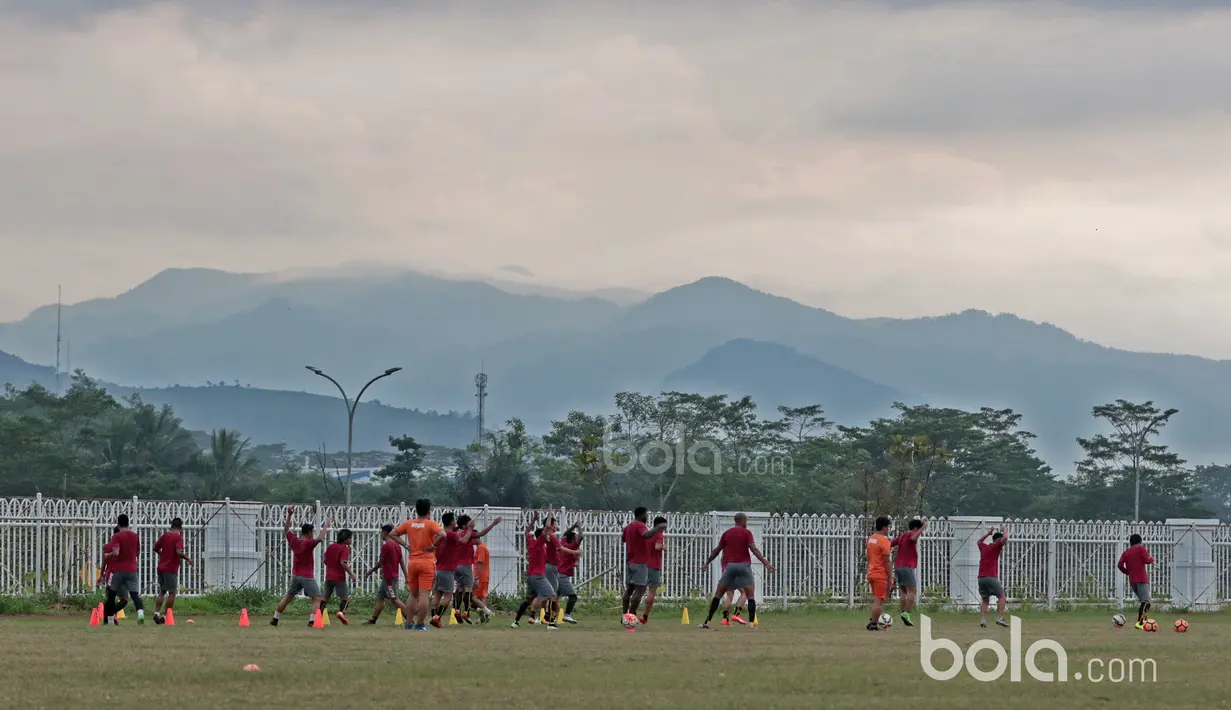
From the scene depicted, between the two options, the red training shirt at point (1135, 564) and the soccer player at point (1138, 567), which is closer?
the soccer player at point (1138, 567)

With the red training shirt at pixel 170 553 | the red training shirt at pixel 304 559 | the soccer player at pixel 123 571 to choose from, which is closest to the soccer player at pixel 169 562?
the red training shirt at pixel 170 553

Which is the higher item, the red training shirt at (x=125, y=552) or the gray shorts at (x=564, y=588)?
the red training shirt at (x=125, y=552)

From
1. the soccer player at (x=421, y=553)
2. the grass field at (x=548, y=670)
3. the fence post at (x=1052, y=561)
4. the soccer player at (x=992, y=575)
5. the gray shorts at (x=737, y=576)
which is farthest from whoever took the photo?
the fence post at (x=1052, y=561)

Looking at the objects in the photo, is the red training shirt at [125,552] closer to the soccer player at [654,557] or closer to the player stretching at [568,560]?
the player stretching at [568,560]

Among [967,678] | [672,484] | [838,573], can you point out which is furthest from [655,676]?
[672,484]

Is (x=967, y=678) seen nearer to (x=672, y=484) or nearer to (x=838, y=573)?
(x=838, y=573)

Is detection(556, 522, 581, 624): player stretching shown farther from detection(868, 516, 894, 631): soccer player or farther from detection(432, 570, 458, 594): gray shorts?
detection(868, 516, 894, 631): soccer player

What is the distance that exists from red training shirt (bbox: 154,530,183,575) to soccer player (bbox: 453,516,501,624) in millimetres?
3976

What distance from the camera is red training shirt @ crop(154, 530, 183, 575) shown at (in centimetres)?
2531

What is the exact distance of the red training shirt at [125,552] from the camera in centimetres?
2496

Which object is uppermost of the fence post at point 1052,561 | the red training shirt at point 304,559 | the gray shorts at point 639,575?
the red training shirt at point 304,559

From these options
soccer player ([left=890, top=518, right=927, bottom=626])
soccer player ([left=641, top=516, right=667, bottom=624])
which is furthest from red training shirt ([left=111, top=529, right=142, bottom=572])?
soccer player ([left=890, top=518, right=927, bottom=626])

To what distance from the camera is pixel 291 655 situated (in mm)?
17125

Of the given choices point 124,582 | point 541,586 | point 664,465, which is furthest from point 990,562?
point 664,465
